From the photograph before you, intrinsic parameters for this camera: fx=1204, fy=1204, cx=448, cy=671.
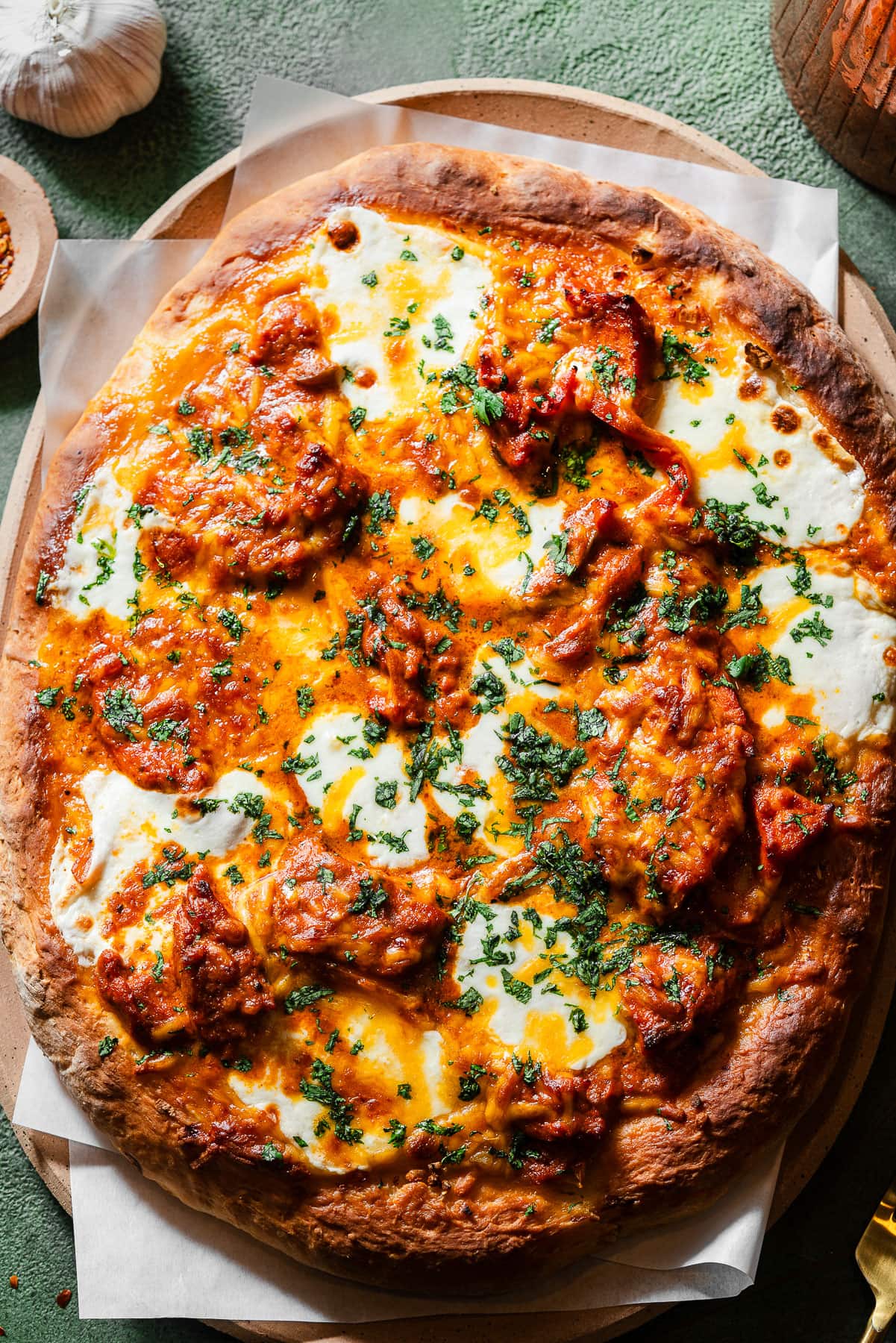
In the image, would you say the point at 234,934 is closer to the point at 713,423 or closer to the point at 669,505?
the point at 669,505

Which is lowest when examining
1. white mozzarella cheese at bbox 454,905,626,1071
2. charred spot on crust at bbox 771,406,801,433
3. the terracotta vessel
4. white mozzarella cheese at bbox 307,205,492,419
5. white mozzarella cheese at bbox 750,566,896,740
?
white mozzarella cheese at bbox 454,905,626,1071

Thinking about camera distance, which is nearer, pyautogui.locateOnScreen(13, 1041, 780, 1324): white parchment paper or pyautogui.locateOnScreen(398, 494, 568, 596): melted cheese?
pyautogui.locateOnScreen(13, 1041, 780, 1324): white parchment paper

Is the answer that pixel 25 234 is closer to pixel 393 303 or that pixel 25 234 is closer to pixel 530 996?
pixel 393 303

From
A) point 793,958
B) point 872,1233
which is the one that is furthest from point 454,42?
point 872,1233

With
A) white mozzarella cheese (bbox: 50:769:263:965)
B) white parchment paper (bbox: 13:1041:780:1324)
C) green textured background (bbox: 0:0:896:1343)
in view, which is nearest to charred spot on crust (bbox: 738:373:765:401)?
green textured background (bbox: 0:0:896:1343)

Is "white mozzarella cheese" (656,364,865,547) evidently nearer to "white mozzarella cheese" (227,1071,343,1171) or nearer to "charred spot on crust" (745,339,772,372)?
"charred spot on crust" (745,339,772,372)

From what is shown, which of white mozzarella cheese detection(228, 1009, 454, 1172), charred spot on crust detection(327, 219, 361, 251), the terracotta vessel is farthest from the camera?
the terracotta vessel
